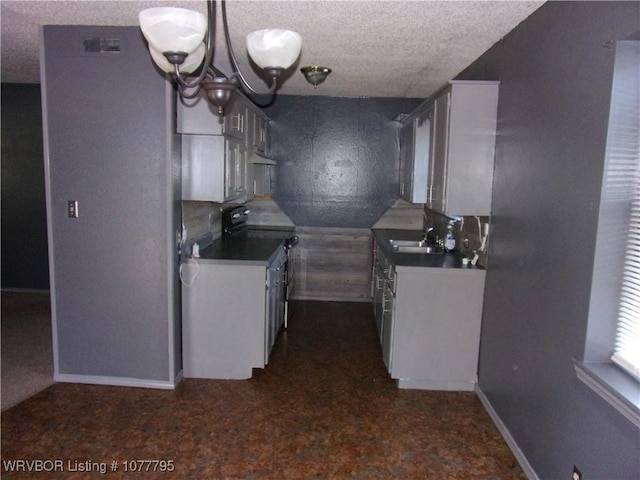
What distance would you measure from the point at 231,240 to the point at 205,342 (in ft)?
4.29

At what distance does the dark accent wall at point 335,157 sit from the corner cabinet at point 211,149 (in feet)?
5.24

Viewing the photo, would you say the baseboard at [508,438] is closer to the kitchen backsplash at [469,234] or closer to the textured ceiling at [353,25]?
the kitchen backsplash at [469,234]

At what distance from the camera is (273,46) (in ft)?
5.67

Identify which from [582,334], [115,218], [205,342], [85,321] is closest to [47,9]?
[115,218]

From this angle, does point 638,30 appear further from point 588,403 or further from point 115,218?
point 115,218

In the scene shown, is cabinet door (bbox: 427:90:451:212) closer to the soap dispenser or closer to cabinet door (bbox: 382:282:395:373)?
the soap dispenser

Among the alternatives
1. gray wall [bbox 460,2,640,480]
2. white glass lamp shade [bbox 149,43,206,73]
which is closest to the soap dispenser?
gray wall [bbox 460,2,640,480]

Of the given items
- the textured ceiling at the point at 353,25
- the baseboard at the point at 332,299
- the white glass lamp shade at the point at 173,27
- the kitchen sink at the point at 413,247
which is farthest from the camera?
the baseboard at the point at 332,299

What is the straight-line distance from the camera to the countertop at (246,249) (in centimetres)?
360

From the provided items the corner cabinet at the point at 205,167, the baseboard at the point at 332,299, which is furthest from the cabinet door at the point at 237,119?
the baseboard at the point at 332,299

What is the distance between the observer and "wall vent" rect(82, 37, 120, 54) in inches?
125

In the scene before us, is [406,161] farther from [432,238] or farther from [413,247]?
[413,247]

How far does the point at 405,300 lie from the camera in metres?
3.47

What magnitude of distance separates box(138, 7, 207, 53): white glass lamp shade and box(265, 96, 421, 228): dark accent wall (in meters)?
4.10
